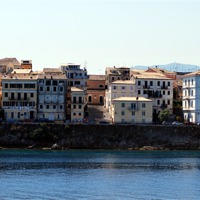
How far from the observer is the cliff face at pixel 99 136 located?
364 feet

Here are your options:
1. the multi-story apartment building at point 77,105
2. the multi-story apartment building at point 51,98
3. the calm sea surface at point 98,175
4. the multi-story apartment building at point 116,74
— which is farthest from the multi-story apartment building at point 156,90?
the calm sea surface at point 98,175

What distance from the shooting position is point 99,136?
112m

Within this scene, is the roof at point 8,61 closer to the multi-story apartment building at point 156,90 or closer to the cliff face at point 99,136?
the multi-story apartment building at point 156,90

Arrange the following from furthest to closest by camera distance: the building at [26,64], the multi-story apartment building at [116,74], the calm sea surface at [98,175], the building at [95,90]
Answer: the building at [26,64] → the building at [95,90] → the multi-story apartment building at [116,74] → the calm sea surface at [98,175]

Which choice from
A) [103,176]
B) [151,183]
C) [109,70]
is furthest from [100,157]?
[109,70]

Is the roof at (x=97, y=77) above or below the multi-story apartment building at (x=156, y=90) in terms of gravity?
above

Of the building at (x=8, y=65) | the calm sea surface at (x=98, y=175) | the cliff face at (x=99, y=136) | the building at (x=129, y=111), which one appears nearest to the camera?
the calm sea surface at (x=98, y=175)

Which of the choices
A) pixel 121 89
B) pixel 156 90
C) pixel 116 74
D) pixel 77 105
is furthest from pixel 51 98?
pixel 116 74

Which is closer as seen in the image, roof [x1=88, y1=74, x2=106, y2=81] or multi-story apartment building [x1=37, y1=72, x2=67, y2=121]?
multi-story apartment building [x1=37, y1=72, x2=67, y2=121]

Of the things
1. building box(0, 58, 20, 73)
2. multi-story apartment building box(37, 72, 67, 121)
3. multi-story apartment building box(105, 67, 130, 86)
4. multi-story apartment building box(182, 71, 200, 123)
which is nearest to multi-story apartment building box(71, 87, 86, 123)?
multi-story apartment building box(37, 72, 67, 121)

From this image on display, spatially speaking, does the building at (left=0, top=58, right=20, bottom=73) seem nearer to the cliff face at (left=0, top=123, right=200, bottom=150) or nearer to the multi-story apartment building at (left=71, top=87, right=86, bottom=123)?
the multi-story apartment building at (left=71, top=87, right=86, bottom=123)

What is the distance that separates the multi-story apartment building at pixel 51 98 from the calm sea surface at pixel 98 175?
1651 cm

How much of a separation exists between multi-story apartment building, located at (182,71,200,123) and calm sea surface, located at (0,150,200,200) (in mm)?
18103

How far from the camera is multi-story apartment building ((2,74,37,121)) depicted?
394ft
